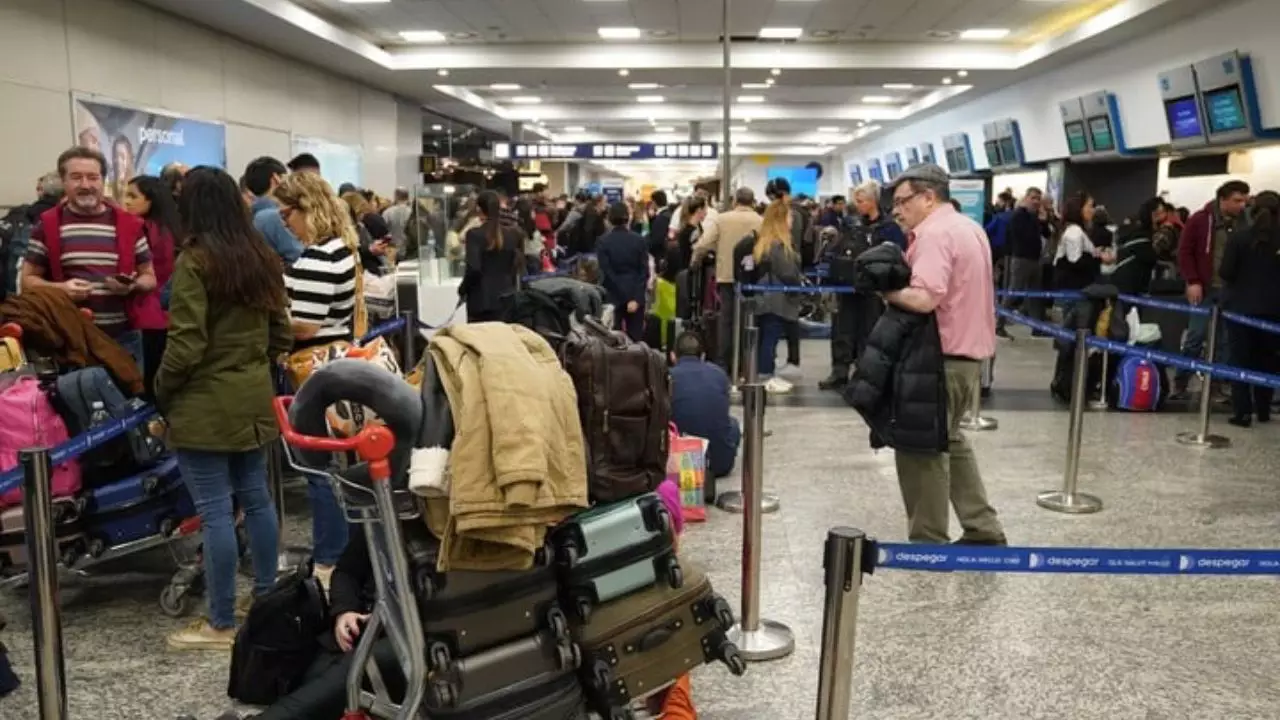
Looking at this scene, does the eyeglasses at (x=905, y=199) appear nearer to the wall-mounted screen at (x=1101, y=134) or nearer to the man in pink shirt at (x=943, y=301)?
the man in pink shirt at (x=943, y=301)

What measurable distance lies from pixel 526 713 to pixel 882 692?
4.96 feet

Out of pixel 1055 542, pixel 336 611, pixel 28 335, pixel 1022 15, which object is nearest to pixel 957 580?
pixel 1055 542

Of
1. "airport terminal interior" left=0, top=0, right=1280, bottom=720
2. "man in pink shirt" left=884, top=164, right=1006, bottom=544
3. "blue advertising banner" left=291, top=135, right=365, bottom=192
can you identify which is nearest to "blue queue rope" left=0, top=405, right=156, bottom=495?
"airport terminal interior" left=0, top=0, right=1280, bottom=720

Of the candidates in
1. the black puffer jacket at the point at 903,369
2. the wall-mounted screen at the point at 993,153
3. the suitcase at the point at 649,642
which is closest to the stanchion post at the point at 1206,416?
the black puffer jacket at the point at 903,369

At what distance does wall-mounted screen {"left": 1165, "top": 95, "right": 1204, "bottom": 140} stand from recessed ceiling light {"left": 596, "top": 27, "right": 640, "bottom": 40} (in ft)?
23.4

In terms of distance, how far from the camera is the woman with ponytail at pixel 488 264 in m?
7.18

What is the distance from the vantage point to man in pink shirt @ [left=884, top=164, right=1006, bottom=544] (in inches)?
162

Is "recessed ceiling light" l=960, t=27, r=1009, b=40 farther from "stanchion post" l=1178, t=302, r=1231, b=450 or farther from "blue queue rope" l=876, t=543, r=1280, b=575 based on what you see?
"blue queue rope" l=876, t=543, r=1280, b=575

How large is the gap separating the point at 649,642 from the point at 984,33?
14221 millimetres

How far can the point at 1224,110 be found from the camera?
1109 cm

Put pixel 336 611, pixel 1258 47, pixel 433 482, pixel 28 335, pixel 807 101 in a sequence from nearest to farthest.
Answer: pixel 433 482 < pixel 336 611 < pixel 28 335 < pixel 1258 47 < pixel 807 101

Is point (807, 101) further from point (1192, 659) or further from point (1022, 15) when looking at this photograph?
point (1192, 659)

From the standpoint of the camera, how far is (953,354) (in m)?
4.27

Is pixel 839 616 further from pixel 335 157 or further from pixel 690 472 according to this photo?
pixel 335 157
